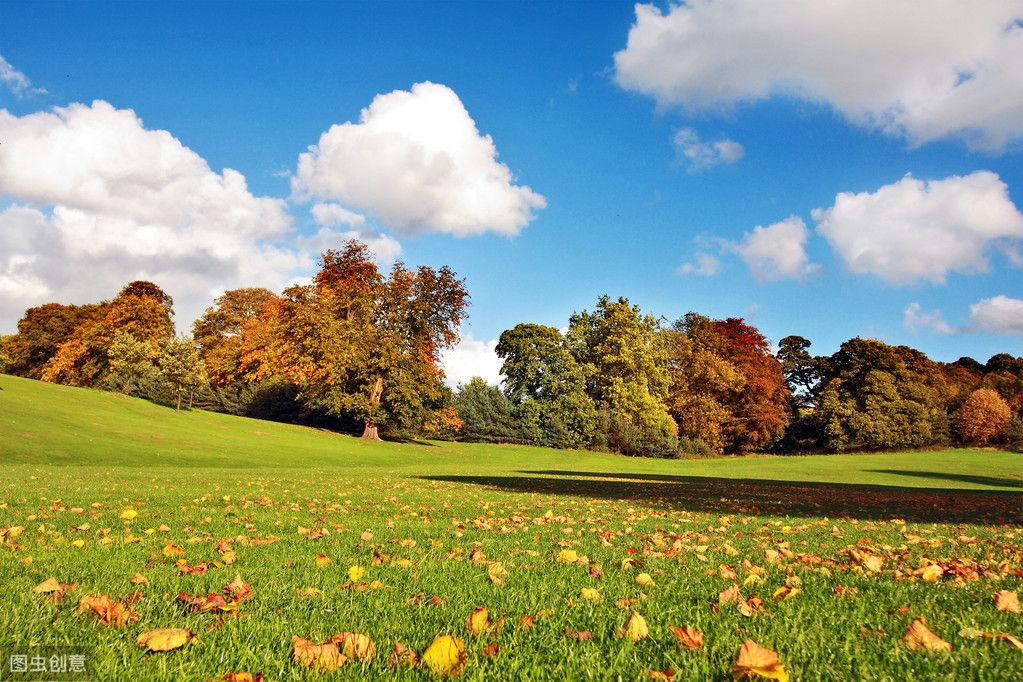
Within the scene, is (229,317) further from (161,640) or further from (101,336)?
(161,640)

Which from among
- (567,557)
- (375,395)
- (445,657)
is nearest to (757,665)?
(445,657)

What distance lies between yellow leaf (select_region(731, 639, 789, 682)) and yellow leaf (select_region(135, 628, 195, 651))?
2.28 m

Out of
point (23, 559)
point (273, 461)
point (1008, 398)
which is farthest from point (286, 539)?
point (1008, 398)

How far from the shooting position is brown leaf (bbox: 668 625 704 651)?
264 cm

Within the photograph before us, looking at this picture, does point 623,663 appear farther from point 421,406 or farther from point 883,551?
point 421,406

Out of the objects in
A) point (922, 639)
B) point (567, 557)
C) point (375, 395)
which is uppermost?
point (375, 395)

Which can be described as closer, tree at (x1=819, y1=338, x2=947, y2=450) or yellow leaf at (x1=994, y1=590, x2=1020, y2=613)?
yellow leaf at (x1=994, y1=590, x2=1020, y2=613)

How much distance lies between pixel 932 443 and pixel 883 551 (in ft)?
219

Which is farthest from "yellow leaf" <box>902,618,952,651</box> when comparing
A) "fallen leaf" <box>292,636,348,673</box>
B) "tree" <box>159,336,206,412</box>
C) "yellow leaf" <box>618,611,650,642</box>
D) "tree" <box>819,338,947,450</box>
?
"tree" <box>819,338,947,450</box>

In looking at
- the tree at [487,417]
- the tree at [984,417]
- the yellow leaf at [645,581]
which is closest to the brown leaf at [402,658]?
the yellow leaf at [645,581]

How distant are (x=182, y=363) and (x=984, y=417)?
71197 mm

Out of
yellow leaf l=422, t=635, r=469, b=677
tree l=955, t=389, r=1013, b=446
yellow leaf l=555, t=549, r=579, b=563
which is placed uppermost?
tree l=955, t=389, r=1013, b=446

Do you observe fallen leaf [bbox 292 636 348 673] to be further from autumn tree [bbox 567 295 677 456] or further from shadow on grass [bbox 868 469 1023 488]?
autumn tree [bbox 567 295 677 456]

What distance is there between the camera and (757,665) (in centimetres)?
231
